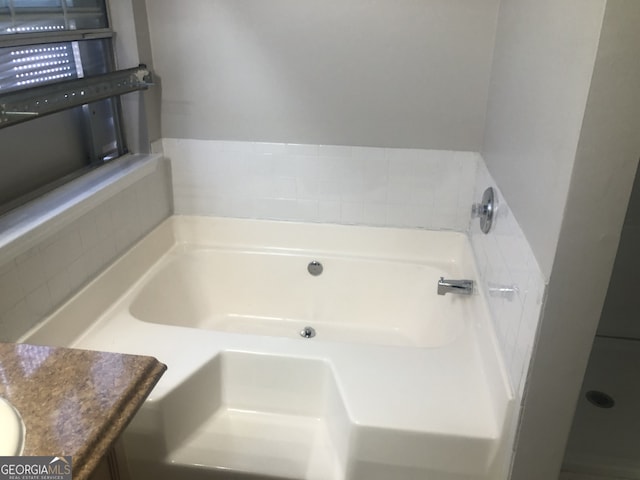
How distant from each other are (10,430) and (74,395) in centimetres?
9

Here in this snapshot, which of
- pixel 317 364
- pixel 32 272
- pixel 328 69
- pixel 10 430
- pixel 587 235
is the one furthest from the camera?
pixel 328 69

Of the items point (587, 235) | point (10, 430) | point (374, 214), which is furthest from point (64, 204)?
point (587, 235)

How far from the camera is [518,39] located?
1.50m

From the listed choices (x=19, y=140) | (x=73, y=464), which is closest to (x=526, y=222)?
(x=73, y=464)

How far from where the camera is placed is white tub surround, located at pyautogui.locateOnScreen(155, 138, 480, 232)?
211 centimetres

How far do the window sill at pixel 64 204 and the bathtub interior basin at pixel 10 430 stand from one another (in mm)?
653

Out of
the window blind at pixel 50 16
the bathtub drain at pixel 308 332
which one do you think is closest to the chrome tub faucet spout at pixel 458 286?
the bathtub drain at pixel 308 332

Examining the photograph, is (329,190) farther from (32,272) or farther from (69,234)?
(32,272)

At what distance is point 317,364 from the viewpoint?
5.00 feet

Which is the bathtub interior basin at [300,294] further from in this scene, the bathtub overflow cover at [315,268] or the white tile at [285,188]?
the white tile at [285,188]

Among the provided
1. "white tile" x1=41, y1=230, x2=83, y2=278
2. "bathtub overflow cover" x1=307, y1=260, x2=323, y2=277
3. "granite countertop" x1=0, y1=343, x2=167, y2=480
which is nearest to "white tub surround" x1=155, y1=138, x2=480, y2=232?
"bathtub overflow cover" x1=307, y1=260, x2=323, y2=277

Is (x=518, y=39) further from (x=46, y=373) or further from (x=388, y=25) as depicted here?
(x=46, y=373)

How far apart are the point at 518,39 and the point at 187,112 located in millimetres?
1326

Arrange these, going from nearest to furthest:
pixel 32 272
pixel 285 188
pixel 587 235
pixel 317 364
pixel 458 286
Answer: pixel 587 235
pixel 32 272
pixel 317 364
pixel 458 286
pixel 285 188
